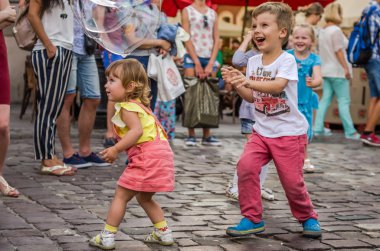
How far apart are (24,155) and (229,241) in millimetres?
4661

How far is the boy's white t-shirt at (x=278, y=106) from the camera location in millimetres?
5605

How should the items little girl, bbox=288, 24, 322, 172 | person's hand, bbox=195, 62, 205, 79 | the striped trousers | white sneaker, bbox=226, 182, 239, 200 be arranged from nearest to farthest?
white sneaker, bbox=226, 182, 239, 200 → the striped trousers → little girl, bbox=288, 24, 322, 172 → person's hand, bbox=195, 62, 205, 79

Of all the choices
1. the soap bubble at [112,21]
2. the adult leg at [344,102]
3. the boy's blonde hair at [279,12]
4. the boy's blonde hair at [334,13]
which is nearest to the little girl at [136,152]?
the boy's blonde hair at [279,12]

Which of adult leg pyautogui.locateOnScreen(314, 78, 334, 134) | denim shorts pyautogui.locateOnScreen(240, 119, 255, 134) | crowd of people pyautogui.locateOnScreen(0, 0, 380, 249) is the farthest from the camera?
adult leg pyautogui.locateOnScreen(314, 78, 334, 134)

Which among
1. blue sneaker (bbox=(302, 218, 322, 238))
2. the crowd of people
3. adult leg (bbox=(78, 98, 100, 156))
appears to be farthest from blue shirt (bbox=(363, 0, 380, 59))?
blue sneaker (bbox=(302, 218, 322, 238))

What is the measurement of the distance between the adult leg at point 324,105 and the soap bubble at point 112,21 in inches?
296

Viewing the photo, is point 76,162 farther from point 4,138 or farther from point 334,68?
point 334,68

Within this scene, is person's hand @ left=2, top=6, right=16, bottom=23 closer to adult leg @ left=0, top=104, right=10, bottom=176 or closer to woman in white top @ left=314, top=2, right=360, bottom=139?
adult leg @ left=0, top=104, right=10, bottom=176

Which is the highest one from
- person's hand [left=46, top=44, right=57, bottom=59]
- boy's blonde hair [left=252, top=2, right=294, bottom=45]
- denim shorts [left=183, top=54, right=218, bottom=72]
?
boy's blonde hair [left=252, top=2, right=294, bottom=45]

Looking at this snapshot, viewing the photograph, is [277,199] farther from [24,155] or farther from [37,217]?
[24,155]

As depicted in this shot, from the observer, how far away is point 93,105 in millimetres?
8672

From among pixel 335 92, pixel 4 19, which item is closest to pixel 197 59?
pixel 335 92

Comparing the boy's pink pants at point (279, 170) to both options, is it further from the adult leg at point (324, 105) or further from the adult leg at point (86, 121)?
the adult leg at point (324, 105)

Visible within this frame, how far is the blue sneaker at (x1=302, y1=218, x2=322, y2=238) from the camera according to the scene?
555cm
